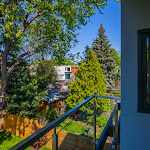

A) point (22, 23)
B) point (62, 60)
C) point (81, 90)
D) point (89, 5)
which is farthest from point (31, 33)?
point (81, 90)

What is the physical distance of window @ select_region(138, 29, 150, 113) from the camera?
4.62ft

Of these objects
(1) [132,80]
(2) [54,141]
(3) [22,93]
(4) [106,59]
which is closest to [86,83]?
(3) [22,93]

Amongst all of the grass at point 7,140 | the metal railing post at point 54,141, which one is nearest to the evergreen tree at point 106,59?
the grass at point 7,140

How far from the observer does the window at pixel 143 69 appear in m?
1.41

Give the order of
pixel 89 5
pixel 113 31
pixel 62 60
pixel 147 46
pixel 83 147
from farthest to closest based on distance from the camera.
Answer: pixel 113 31 → pixel 62 60 → pixel 89 5 → pixel 83 147 → pixel 147 46

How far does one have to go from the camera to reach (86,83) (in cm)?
888

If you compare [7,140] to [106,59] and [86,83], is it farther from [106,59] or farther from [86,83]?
[106,59]

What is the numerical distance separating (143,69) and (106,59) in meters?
13.7

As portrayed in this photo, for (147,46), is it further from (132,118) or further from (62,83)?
(62,83)

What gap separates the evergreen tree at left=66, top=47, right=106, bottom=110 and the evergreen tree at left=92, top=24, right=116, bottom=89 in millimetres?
5370

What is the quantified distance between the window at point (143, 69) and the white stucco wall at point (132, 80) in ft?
0.14

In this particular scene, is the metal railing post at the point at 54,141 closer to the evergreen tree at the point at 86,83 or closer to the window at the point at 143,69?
the window at the point at 143,69

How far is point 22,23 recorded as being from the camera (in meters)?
6.98

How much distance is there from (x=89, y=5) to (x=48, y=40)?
340 cm
